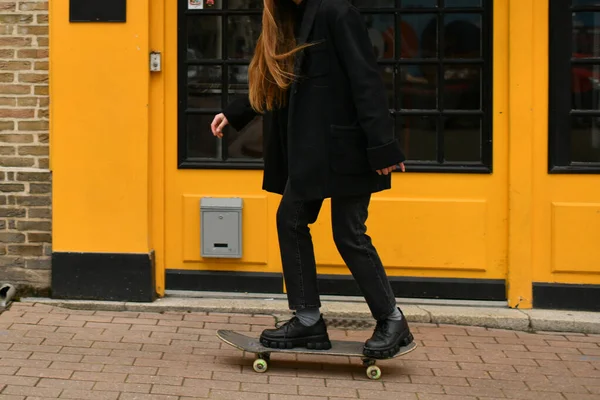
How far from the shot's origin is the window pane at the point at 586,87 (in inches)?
201

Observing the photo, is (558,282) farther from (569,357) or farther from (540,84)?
(540,84)

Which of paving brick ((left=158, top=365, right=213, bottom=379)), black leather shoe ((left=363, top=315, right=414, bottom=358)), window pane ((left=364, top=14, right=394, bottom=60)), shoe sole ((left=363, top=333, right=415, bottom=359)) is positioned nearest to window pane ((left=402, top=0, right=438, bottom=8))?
window pane ((left=364, top=14, right=394, bottom=60))

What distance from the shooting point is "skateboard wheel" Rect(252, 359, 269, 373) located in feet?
12.8

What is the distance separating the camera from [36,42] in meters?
5.18

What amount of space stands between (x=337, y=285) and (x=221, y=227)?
2.95 feet

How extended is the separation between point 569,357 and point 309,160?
77.8 inches

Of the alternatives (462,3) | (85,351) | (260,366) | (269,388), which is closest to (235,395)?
(269,388)

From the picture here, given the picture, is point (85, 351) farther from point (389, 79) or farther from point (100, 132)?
point (389, 79)

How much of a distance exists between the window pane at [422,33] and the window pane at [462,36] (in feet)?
0.27

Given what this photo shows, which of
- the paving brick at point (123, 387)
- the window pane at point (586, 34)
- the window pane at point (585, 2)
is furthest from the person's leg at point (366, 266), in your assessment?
the window pane at point (585, 2)

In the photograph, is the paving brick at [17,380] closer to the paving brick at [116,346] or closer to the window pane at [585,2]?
the paving brick at [116,346]

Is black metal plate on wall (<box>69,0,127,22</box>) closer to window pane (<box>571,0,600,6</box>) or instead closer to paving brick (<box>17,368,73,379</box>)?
paving brick (<box>17,368,73,379</box>)

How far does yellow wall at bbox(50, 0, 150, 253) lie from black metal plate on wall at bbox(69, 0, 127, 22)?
42mm

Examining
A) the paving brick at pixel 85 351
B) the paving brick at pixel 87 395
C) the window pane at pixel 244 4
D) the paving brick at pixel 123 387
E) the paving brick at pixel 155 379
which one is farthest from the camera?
the window pane at pixel 244 4
